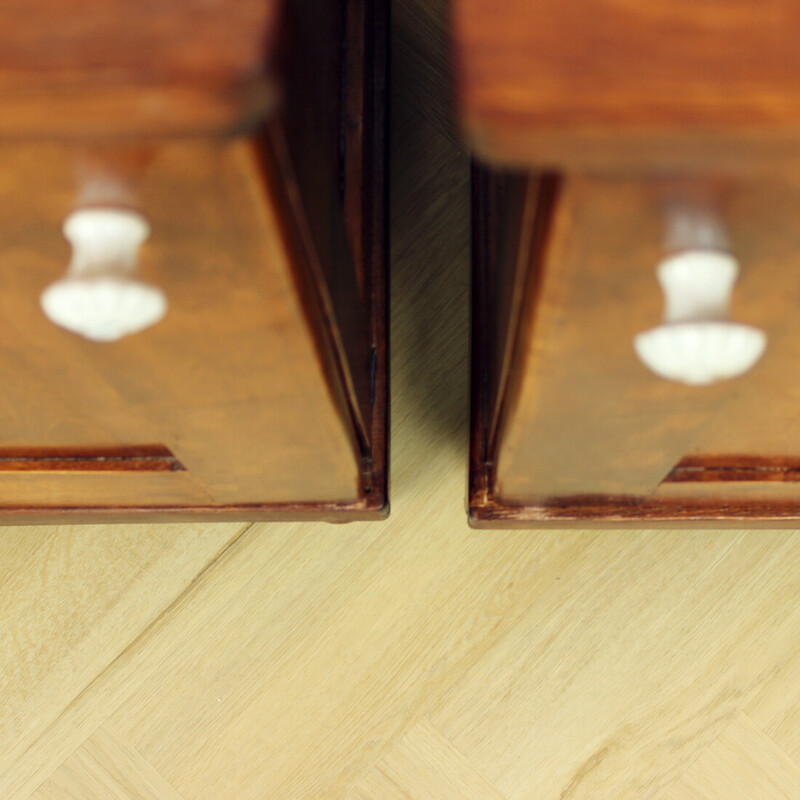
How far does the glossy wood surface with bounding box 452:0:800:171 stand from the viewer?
0.49 ft

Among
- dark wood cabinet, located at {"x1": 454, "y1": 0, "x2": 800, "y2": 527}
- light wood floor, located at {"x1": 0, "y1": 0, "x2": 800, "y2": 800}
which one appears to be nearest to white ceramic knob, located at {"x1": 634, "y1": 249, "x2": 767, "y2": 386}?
dark wood cabinet, located at {"x1": 454, "y1": 0, "x2": 800, "y2": 527}

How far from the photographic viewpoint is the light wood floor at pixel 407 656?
0.46m

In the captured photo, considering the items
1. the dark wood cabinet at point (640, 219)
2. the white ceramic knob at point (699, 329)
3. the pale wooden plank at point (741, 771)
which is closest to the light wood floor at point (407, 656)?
the pale wooden plank at point (741, 771)

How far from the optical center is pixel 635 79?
15cm

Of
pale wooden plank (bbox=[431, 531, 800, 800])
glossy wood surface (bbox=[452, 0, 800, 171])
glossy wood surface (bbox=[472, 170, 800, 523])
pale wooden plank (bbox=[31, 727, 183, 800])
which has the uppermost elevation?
glossy wood surface (bbox=[452, 0, 800, 171])

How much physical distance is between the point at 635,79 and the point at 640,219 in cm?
4

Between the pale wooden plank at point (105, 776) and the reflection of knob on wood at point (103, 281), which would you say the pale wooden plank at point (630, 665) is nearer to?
the pale wooden plank at point (105, 776)

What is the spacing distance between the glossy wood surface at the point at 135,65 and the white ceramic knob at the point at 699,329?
10cm

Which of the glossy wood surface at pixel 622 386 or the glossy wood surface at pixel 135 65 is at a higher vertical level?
the glossy wood surface at pixel 135 65

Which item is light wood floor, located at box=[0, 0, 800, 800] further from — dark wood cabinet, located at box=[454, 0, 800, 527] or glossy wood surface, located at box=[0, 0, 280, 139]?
glossy wood surface, located at box=[0, 0, 280, 139]

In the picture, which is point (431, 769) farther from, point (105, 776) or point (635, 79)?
point (635, 79)

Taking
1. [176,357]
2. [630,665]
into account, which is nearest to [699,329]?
[176,357]

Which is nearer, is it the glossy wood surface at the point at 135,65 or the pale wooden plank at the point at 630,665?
the glossy wood surface at the point at 135,65

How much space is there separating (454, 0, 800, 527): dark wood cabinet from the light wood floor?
15cm
